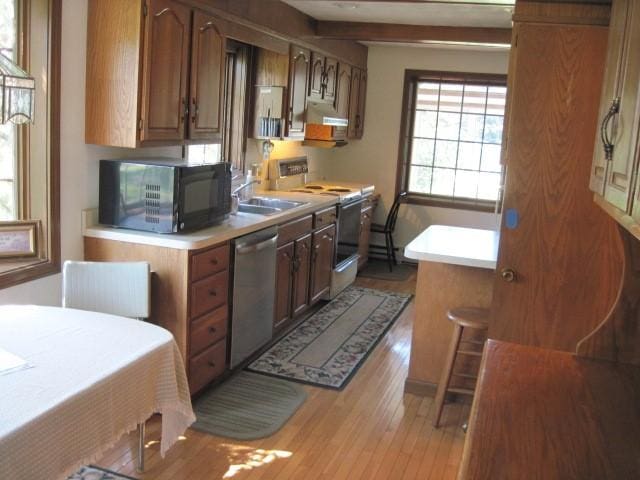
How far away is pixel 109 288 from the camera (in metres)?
2.99

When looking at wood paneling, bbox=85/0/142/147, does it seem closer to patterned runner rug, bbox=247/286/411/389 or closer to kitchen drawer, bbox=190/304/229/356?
kitchen drawer, bbox=190/304/229/356

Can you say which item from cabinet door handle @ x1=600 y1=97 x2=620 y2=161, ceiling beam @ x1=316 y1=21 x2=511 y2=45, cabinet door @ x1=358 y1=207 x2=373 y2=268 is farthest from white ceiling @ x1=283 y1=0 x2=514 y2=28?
cabinet door handle @ x1=600 y1=97 x2=620 y2=161

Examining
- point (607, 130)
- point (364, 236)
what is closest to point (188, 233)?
point (607, 130)

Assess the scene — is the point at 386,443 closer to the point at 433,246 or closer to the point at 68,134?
the point at 433,246

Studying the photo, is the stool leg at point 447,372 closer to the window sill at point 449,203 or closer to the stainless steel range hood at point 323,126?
the stainless steel range hood at point 323,126

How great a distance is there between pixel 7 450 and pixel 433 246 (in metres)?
2.52

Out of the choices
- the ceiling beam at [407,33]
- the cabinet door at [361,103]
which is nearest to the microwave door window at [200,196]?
the ceiling beam at [407,33]

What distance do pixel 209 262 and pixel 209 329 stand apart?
0.36 metres

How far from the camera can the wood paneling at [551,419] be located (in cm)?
146

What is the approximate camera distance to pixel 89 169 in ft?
11.2

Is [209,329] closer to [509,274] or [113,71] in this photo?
[113,71]

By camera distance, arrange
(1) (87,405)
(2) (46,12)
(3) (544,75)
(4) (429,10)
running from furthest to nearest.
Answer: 1. (4) (429,10)
2. (2) (46,12)
3. (3) (544,75)
4. (1) (87,405)

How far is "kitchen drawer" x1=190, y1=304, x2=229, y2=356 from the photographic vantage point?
3443 millimetres

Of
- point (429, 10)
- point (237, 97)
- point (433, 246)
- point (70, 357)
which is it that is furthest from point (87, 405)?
point (429, 10)
